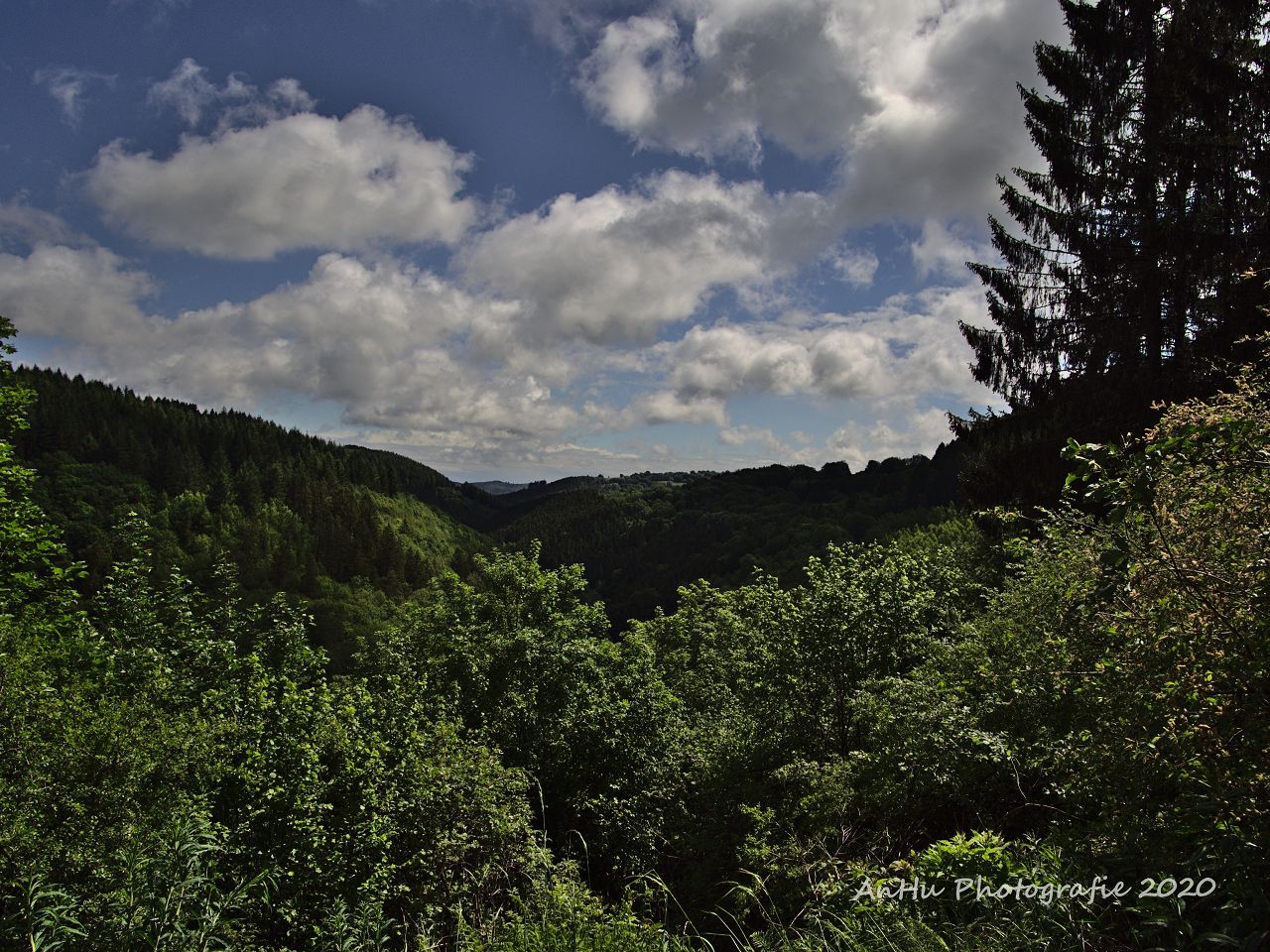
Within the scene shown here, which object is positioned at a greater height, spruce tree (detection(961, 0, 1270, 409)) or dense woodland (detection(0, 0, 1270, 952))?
spruce tree (detection(961, 0, 1270, 409))

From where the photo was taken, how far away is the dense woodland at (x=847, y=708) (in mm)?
3809

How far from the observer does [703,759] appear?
1625 centimetres

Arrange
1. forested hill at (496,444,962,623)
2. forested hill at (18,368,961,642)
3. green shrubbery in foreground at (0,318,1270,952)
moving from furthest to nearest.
A: forested hill at (496,444,962,623), forested hill at (18,368,961,642), green shrubbery in foreground at (0,318,1270,952)

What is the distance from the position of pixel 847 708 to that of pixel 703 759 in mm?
4474

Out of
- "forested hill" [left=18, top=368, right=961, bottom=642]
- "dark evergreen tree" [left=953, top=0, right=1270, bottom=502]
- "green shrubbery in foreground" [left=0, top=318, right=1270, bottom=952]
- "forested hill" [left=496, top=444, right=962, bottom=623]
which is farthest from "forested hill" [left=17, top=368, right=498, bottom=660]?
"dark evergreen tree" [left=953, top=0, right=1270, bottom=502]

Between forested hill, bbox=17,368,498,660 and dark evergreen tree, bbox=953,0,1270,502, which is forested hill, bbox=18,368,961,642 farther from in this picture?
dark evergreen tree, bbox=953,0,1270,502

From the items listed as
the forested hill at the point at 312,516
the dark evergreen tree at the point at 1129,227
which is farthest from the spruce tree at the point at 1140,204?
the forested hill at the point at 312,516

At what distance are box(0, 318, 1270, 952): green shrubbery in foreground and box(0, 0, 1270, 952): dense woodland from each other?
0.17ft

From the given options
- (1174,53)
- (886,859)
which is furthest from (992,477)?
(886,859)

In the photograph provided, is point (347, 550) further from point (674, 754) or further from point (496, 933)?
point (496, 933)

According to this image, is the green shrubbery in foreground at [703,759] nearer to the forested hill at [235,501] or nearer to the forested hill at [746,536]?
the forested hill at [746,536]

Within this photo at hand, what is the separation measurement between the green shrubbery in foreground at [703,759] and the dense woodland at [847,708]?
0.05m

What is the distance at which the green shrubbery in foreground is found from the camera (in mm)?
3701

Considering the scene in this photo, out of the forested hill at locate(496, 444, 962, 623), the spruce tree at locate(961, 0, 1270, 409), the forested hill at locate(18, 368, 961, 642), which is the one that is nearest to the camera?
the spruce tree at locate(961, 0, 1270, 409)
